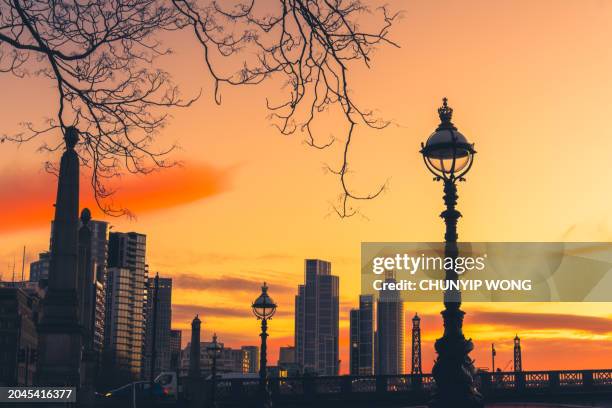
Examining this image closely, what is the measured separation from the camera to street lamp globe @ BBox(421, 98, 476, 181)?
454 inches

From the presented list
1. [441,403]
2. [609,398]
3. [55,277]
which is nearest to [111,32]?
[441,403]

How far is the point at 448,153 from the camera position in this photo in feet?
37.9

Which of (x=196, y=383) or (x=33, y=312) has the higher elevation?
(x=33, y=312)

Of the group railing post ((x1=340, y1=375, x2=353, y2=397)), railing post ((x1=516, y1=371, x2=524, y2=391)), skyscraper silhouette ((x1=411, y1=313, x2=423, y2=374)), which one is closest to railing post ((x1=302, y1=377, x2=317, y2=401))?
railing post ((x1=340, y1=375, x2=353, y2=397))

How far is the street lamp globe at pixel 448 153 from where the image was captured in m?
11.5

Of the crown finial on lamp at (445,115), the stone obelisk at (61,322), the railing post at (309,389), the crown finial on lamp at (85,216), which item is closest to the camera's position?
the crown finial on lamp at (445,115)

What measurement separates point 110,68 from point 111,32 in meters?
0.56

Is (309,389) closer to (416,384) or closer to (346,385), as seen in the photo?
(346,385)

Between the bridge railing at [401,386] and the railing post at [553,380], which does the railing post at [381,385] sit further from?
the railing post at [553,380]

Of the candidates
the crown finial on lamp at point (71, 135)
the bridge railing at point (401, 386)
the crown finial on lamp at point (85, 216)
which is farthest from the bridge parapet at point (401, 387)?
the crown finial on lamp at point (71, 135)

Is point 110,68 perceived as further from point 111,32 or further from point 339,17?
point 339,17

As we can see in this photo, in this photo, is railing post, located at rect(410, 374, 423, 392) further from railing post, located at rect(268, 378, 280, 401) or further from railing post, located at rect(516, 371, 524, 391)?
railing post, located at rect(268, 378, 280, 401)

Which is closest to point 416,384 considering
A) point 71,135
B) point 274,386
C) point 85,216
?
point 274,386

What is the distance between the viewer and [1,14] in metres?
Result: 8.42
